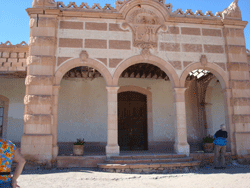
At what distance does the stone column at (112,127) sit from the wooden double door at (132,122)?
278 cm

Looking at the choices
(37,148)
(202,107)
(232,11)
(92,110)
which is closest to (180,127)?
(202,107)

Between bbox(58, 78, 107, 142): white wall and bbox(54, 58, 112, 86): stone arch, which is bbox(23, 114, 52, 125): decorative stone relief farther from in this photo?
bbox(58, 78, 107, 142): white wall

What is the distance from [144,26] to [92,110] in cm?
452

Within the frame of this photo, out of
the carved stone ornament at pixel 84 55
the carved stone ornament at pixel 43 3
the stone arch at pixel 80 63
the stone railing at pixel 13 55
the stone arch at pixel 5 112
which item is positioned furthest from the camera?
the stone arch at pixel 5 112

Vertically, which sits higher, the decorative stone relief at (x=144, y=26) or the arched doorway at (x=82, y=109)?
the decorative stone relief at (x=144, y=26)

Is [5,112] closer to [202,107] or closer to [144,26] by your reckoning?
[144,26]

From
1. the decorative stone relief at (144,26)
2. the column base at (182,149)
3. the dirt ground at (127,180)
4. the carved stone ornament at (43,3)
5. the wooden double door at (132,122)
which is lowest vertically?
the dirt ground at (127,180)

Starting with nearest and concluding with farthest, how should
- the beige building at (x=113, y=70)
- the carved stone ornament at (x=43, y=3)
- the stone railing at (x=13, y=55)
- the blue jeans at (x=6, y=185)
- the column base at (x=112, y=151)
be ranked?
1. the blue jeans at (x=6, y=185)
2. the column base at (x=112, y=151)
3. the beige building at (x=113, y=70)
4. the carved stone ornament at (x=43, y=3)
5. the stone railing at (x=13, y=55)

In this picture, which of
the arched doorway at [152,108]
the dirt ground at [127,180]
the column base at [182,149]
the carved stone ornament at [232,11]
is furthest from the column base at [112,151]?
the carved stone ornament at [232,11]

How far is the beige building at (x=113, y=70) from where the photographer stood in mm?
7891

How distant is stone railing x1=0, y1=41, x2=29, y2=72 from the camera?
9.09 m

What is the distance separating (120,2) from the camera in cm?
884

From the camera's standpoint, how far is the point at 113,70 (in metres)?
8.37

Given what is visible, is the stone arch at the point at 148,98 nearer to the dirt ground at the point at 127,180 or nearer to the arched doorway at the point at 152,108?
the arched doorway at the point at 152,108
